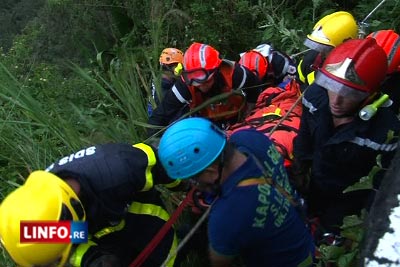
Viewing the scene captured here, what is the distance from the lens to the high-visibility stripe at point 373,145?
2.58 m

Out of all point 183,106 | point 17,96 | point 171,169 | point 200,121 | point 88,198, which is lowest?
point 183,106

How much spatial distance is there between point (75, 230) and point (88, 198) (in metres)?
0.16

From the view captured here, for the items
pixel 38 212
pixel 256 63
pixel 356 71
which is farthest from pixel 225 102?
pixel 38 212

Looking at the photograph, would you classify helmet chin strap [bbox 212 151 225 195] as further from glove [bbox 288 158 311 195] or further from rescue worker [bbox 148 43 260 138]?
rescue worker [bbox 148 43 260 138]

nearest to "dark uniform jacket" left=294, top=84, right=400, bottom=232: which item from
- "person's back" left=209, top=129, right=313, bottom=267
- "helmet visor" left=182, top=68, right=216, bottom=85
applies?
"person's back" left=209, top=129, right=313, bottom=267

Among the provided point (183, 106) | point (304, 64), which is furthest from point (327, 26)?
point (183, 106)

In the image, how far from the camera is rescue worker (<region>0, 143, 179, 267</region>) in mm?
2215

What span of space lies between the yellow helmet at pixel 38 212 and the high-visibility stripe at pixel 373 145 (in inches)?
51.2

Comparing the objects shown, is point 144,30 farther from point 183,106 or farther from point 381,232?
point 381,232

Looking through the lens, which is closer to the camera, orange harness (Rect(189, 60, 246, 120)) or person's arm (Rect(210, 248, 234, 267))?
person's arm (Rect(210, 248, 234, 267))

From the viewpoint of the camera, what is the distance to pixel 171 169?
7.45 ft

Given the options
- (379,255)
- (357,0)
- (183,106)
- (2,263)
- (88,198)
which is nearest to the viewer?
(379,255)

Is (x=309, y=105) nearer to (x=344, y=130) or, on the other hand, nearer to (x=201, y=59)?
(x=344, y=130)

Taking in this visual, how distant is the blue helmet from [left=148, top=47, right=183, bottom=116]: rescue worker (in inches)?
79.8
